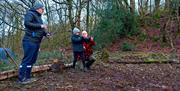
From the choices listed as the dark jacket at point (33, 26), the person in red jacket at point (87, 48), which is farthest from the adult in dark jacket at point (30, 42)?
the person in red jacket at point (87, 48)

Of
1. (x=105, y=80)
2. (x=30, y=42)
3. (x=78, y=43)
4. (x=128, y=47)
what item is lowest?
(x=128, y=47)

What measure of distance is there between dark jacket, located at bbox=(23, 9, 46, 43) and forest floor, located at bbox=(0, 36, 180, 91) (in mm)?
1057

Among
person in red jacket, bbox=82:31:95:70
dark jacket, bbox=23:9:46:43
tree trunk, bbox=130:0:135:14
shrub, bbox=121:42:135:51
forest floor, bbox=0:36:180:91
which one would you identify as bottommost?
shrub, bbox=121:42:135:51

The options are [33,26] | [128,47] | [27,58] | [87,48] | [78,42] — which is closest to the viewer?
[33,26]

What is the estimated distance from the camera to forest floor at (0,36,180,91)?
8.44 metres

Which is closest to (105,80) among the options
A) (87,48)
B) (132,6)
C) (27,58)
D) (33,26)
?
(87,48)

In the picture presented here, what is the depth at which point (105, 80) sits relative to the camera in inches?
374

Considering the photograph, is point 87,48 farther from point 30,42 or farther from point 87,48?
point 30,42

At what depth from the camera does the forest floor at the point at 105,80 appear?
27.7 ft

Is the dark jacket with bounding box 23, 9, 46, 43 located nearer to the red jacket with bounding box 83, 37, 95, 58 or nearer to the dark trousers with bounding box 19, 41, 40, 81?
the dark trousers with bounding box 19, 41, 40, 81

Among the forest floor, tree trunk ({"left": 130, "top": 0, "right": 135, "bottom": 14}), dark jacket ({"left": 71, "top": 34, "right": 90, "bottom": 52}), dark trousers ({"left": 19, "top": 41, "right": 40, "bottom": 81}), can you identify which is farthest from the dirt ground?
tree trunk ({"left": 130, "top": 0, "right": 135, "bottom": 14})

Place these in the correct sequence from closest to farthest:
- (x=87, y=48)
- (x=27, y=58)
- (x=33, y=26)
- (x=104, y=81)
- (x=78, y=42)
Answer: (x=33, y=26), (x=27, y=58), (x=104, y=81), (x=78, y=42), (x=87, y=48)

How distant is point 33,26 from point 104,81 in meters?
2.16

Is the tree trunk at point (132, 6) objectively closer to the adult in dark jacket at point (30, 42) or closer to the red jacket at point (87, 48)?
the red jacket at point (87, 48)
